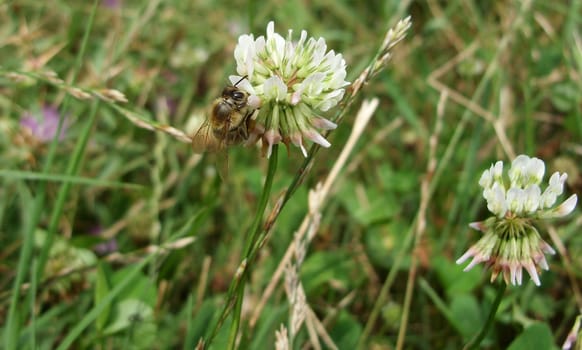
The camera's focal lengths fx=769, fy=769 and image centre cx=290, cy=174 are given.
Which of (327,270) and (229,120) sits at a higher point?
(229,120)

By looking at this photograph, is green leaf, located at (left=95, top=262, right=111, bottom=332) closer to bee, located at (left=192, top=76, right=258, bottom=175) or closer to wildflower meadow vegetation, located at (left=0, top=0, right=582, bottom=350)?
wildflower meadow vegetation, located at (left=0, top=0, right=582, bottom=350)

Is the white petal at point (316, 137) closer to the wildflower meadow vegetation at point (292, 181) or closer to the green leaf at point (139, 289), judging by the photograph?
the wildflower meadow vegetation at point (292, 181)

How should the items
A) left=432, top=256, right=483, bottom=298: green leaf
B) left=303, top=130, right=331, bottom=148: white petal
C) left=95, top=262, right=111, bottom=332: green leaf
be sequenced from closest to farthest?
left=303, top=130, right=331, bottom=148: white petal
left=95, top=262, right=111, bottom=332: green leaf
left=432, top=256, right=483, bottom=298: green leaf

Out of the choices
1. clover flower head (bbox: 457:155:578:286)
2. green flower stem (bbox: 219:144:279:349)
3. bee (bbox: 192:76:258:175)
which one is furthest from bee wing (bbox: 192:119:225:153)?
clover flower head (bbox: 457:155:578:286)

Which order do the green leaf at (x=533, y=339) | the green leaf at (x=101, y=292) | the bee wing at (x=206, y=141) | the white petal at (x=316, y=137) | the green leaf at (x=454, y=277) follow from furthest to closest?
1. the green leaf at (x=454, y=277)
2. the green leaf at (x=101, y=292)
3. the green leaf at (x=533, y=339)
4. the bee wing at (x=206, y=141)
5. the white petal at (x=316, y=137)

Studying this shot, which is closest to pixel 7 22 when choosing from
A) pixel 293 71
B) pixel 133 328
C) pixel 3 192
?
pixel 3 192

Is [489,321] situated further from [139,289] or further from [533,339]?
[139,289]

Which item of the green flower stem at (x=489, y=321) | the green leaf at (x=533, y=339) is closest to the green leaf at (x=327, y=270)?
the green leaf at (x=533, y=339)

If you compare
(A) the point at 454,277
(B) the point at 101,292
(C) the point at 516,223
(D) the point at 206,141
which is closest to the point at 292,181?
(D) the point at 206,141
